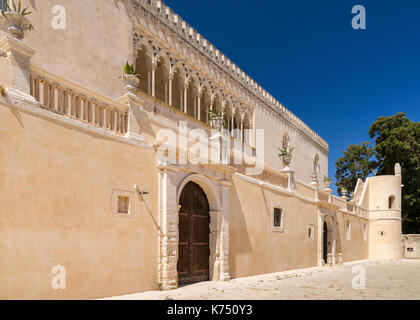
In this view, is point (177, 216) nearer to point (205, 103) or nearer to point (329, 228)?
point (205, 103)

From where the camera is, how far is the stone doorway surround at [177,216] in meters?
7.75

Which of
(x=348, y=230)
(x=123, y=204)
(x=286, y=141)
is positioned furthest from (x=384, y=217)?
(x=123, y=204)

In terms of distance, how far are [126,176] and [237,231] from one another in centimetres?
459

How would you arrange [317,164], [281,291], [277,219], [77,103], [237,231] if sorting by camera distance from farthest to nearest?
[317,164]
[277,219]
[237,231]
[281,291]
[77,103]

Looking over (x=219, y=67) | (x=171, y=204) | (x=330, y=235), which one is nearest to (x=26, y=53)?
(x=171, y=204)

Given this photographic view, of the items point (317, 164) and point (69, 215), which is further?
point (317, 164)

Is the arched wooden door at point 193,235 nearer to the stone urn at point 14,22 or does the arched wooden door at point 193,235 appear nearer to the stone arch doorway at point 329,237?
the stone urn at point 14,22

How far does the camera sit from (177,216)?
823cm

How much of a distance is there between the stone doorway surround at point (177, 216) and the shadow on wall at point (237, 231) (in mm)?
511

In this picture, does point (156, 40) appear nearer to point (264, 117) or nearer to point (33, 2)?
point (33, 2)

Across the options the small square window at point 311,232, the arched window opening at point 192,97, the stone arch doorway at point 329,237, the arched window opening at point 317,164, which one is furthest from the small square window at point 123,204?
the arched window opening at point 317,164

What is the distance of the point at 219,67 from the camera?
1781 centimetres

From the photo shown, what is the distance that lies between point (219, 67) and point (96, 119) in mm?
11776

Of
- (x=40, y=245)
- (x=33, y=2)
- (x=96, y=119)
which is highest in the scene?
(x=33, y=2)
